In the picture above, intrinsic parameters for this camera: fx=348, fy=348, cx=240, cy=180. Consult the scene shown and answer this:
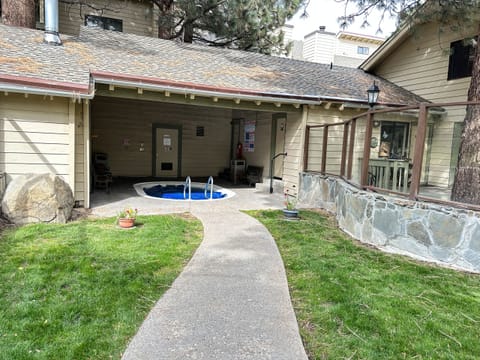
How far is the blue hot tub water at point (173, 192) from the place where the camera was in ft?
31.6

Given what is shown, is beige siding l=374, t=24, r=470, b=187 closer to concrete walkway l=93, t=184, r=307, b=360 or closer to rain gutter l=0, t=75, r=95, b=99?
concrete walkway l=93, t=184, r=307, b=360

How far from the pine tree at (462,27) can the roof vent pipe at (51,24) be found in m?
6.86

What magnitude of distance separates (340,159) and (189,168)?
7.06 m

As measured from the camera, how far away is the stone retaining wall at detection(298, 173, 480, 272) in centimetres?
424

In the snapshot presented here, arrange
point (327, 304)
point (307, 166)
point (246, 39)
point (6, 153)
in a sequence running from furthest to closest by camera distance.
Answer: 1. point (246, 39)
2. point (307, 166)
3. point (6, 153)
4. point (327, 304)

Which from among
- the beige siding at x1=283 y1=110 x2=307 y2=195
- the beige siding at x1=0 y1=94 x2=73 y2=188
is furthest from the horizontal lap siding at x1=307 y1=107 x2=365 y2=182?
the beige siding at x1=0 y1=94 x2=73 y2=188

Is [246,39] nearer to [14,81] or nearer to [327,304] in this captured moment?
[14,81]

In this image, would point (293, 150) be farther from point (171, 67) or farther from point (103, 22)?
point (103, 22)

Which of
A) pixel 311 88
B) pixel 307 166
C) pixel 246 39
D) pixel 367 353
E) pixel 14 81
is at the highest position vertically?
pixel 246 39

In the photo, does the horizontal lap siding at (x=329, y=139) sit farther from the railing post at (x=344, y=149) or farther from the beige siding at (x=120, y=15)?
the beige siding at (x=120, y=15)

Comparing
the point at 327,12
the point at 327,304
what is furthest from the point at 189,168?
the point at 327,304

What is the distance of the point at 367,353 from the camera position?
252cm

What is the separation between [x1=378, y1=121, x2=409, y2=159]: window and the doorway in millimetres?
7346

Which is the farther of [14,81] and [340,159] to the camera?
[340,159]
